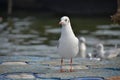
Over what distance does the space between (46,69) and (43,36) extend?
12872mm

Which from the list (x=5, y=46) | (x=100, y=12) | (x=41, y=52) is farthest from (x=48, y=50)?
(x=100, y=12)

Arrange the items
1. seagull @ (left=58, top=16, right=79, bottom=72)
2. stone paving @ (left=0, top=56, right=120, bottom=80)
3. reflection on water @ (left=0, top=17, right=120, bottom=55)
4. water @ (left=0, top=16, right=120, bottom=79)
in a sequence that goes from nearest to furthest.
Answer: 1. stone paving @ (left=0, top=56, right=120, bottom=80)
2. seagull @ (left=58, top=16, right=79, bottom=72)
3. water @ (left=0, top=16, right=120, bottom=79)
4. reflection on water @ (left=0, top=17, right=120, bottom=55)

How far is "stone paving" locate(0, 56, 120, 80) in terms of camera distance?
6.34 m

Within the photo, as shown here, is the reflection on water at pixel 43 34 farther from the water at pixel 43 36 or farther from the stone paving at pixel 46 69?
the stone paving at pixel 46 69

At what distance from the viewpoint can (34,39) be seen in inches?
735

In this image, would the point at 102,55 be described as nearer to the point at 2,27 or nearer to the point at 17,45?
the point at 17,45

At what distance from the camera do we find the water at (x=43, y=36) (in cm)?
1261

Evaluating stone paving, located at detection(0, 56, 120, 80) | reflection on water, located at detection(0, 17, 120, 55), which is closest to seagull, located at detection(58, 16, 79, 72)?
stone paving, located at detection(0, 56, 120, 80)

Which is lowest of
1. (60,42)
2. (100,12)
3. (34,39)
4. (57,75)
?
(57,75)

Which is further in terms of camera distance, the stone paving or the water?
the water

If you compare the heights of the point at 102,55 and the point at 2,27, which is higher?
the point at 2,27

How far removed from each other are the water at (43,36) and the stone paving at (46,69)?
2cm

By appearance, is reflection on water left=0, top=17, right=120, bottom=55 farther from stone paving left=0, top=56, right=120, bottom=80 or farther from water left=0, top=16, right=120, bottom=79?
stone paving left=0, top=56, right=120, bottom=80

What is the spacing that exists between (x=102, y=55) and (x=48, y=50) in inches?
131
